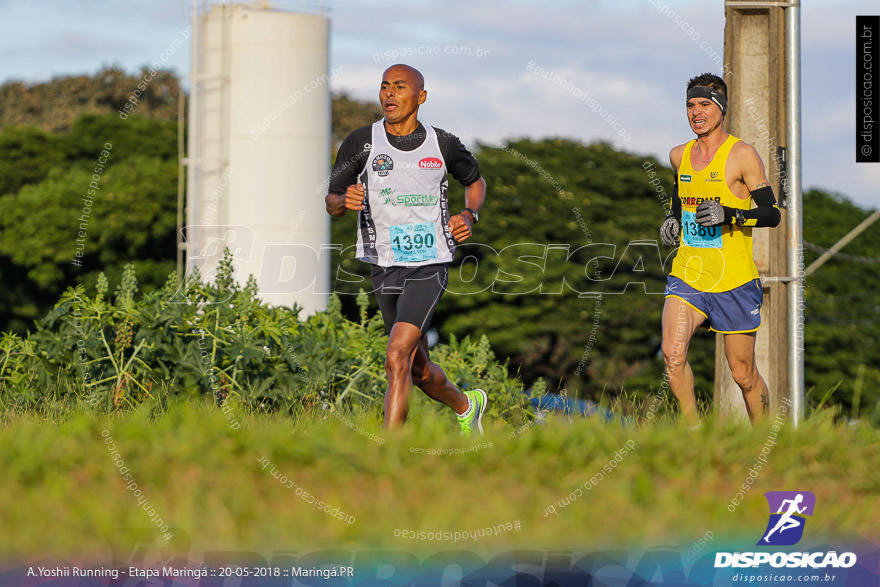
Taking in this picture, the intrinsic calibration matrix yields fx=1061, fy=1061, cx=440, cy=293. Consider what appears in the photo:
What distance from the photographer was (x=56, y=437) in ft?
18.2

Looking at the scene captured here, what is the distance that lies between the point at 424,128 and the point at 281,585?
11.5 ft

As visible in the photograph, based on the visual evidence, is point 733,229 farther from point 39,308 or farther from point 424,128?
point 39,308

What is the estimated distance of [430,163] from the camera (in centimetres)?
666

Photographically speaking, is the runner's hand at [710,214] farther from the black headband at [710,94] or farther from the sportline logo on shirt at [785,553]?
the sportline logo on shirt at [785,553]

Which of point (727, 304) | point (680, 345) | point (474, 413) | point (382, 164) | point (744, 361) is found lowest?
point (474, 413)

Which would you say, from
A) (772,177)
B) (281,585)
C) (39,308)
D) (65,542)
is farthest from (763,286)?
(39,308)

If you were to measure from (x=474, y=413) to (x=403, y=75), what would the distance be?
2.26 meters

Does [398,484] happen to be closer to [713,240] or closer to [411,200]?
[411,200]

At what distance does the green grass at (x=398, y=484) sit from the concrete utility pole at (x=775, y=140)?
A: 4.31 feet

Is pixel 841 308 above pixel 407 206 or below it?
below

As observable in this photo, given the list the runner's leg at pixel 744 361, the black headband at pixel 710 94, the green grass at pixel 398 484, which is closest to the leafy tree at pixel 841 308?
the runner's leg at pixel 744 361

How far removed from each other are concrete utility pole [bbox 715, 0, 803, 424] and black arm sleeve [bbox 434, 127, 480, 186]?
1893 millimetres

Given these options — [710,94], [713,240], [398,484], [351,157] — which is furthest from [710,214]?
[398,484]

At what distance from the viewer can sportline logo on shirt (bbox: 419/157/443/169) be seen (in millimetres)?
6648
